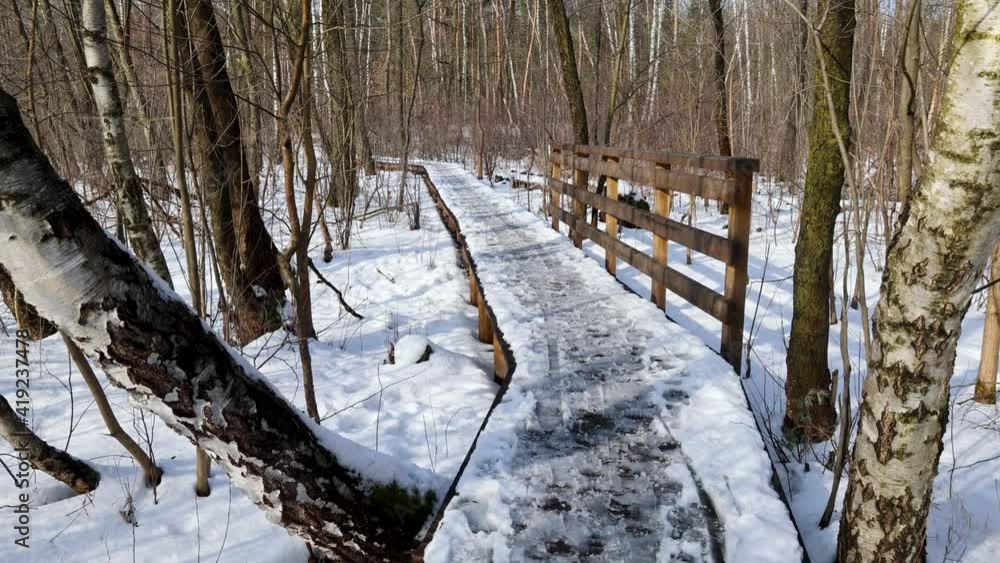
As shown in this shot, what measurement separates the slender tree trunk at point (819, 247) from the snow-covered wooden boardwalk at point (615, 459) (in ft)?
1.64

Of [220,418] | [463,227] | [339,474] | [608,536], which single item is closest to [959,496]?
[608,536]

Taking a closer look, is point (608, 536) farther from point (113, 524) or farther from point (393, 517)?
point (113, 524)

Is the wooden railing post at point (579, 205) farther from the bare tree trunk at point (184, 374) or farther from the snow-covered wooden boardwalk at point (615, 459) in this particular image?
the bare tree trunk at point (184, 374)

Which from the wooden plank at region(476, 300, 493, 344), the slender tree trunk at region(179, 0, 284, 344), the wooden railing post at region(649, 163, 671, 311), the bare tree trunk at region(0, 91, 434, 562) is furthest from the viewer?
the wooden plank at region(476, 300, 493, 344)

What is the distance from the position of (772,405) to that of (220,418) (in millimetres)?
3256

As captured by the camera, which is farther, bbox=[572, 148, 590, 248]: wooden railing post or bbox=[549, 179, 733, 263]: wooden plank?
bbox=[572, 148, 590, 248]: wooden railing post

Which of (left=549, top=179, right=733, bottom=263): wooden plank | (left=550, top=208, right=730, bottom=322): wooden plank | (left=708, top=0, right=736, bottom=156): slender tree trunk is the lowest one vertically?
(left=550, top=208, right=730, bottom=322): wooden plank

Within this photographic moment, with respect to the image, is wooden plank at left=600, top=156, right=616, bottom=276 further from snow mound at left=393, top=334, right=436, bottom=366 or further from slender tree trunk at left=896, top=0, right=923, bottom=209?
slender tree trunk at left=896, top=0, right=923, bottom=209

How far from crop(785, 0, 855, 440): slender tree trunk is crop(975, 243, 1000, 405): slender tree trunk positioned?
1.05m

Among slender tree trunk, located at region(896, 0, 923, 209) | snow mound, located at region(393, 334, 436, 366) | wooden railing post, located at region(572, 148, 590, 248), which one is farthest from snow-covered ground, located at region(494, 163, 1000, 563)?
snow mound, located at region(393, 334, 436, 366)

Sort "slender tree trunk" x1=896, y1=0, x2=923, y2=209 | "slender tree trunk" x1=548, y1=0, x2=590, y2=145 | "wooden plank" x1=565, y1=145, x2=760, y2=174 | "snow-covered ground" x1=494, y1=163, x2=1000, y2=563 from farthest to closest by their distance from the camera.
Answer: "slender tree trunk" x1=548, y1=0, x2=590, y2=145, "wooden plank" x1=565, y1=145, x2=760, y2=174, "snow-covered ground" x1=494, y1=163, x2=1000, y2=563, "slender tree trunk" x1=896, y1=0, x2=923, y2=209

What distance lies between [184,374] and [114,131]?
2.06 meters

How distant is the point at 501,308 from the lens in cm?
473

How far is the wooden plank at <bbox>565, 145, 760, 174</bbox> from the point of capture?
3.50 meters
